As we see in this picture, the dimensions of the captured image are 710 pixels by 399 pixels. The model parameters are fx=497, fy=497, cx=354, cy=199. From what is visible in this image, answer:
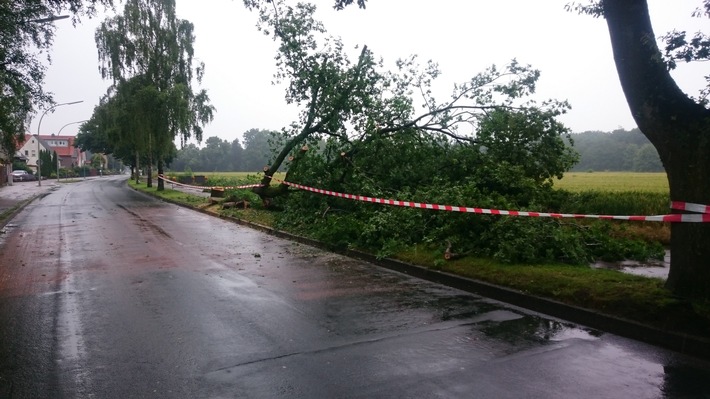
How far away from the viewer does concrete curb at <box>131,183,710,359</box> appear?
4912 millimetres

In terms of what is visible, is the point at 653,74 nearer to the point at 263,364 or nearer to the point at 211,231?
the point at 263,364

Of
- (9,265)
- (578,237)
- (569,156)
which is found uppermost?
(569,156)

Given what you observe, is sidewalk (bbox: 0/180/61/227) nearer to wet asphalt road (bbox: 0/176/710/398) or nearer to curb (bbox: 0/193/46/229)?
curb (bbox: 0/193/46/229)

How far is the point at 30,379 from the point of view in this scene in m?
4.18

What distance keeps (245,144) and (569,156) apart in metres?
125

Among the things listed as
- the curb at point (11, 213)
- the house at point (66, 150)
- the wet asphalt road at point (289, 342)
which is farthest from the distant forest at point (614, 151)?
the house at point (66, 150)

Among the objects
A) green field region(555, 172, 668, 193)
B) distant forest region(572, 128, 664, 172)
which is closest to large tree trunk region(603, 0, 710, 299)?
green field region(555, 172, 668, 193)

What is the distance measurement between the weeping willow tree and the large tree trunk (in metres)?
27.8

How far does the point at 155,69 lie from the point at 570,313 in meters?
31.7

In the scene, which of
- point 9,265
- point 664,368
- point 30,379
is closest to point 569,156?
point 664,368

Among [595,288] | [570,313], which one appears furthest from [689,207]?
[570,313]


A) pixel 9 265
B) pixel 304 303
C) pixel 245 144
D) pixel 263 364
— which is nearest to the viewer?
pixel 263 364

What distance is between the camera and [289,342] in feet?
16.9

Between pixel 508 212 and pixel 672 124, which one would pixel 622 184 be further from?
pixel 672 124
